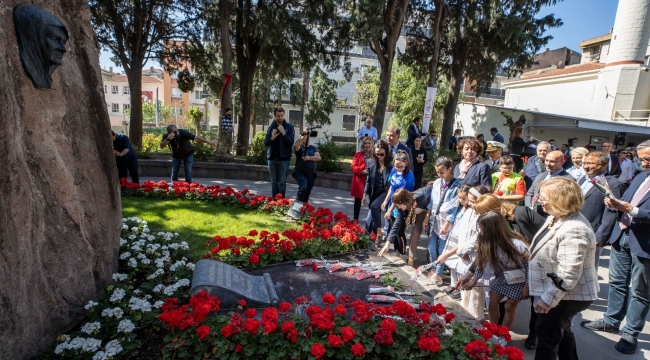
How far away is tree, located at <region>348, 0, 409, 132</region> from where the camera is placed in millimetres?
10891

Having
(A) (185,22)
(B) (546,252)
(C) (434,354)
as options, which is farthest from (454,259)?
(A) (185,22)

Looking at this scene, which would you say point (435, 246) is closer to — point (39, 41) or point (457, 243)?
point (457, 243)

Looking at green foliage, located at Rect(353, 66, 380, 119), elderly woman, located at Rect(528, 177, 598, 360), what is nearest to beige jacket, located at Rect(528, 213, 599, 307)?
elderly woman, located at Rect(528, 177, 598, 360)

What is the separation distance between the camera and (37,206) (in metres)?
2.74

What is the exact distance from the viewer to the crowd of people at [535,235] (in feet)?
9.00

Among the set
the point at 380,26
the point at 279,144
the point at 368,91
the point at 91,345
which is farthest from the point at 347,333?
the point at 368,91

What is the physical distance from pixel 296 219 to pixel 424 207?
7.32 ft

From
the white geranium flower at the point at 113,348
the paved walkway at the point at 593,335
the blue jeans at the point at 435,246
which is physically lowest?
the paved walkway at the point at 593,335

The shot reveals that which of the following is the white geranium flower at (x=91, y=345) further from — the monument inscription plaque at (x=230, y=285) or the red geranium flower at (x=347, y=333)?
the red geranium flower at (x=347, y=333)

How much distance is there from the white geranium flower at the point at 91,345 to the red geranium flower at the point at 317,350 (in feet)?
5.03

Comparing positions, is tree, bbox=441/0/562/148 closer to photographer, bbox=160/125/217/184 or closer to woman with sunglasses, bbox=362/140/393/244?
woman with sunglasses, bbox=362/140/393/244

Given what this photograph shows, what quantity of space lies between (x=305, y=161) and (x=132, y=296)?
167 inches

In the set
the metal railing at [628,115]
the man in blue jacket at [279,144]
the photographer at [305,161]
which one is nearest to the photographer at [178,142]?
the man in blue jacket at [279,144]

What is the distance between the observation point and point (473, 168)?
15.8 ft
